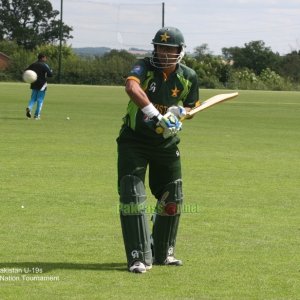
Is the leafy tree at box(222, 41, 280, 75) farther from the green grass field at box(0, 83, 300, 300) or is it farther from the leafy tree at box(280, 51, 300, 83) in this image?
the green grass field at box(0, 83, 300, 300)

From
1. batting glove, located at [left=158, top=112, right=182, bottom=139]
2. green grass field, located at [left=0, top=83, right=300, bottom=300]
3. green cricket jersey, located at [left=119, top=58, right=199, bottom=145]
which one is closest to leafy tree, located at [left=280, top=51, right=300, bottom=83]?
green grass field, located at [left=0, top=83, right=300, bottom=300]

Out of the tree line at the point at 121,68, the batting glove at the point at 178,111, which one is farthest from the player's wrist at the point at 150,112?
the tree line at the point at 121,68

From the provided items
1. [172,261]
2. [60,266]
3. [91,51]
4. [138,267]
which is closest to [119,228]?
[172,261]

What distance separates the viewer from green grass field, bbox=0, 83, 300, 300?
7.00 metres

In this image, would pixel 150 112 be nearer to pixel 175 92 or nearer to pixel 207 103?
pixel 175 92

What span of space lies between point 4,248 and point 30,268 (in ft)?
2.76

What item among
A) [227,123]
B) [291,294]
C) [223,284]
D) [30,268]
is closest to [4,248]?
[30,268]

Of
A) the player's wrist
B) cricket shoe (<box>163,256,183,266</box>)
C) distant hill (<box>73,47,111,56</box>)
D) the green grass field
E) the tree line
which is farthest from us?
distant hill (<box>73,47,111,56</box>)

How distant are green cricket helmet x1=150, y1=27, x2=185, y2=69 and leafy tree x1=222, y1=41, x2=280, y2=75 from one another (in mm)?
101455

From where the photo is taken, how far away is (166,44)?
7.60 meters

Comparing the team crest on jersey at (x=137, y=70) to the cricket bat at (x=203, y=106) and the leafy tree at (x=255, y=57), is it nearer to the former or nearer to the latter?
the cricket bat at (x=203, y=106)

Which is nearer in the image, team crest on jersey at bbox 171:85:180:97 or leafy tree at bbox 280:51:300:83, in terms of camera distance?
team crest on jersey at bbox 171:85:180:97

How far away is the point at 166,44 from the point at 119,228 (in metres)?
2.49

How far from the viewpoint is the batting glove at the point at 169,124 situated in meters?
7.33
